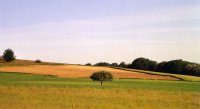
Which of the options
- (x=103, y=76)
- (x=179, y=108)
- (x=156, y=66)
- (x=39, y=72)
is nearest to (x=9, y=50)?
(x=39, y=72)

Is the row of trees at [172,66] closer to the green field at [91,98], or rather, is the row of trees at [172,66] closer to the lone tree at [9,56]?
the lone tree at [9,56]

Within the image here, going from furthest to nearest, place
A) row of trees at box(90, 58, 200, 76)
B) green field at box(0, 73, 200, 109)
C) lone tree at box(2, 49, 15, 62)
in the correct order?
row of trees at box(90, 58, 200, 76) → lone tree at box(2, 49, 15, 62) → green field at box(0, 73, 200, 109)

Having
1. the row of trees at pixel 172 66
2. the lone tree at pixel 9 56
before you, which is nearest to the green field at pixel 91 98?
the lone tree at pixel 9 56

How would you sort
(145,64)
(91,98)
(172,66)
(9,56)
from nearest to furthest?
(91,98), (9,56), (172,66), (145,64)

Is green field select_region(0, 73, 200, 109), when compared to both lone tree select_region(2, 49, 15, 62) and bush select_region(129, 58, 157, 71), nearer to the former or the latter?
lone tree select_region(2, 49, 15, 62)

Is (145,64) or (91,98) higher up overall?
(145,64)

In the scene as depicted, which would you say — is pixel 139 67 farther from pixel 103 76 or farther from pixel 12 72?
pixel 103 76

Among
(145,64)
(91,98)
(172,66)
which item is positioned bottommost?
(91,98)

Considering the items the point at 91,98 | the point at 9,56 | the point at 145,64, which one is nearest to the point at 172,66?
the point at 145,64

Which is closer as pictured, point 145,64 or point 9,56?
point 9,56

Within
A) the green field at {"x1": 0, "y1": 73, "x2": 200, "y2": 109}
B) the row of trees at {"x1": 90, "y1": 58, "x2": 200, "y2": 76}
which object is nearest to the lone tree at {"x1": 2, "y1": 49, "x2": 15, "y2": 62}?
Result: the row of trees at {"x1": 90, "y1": 58, "x2": 200, "y2": 76}

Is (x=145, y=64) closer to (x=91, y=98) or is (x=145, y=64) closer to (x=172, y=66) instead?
(x=172, y=66)

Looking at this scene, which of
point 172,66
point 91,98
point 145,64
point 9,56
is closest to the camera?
point 91,98

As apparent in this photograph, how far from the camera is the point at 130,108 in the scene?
23.2m
